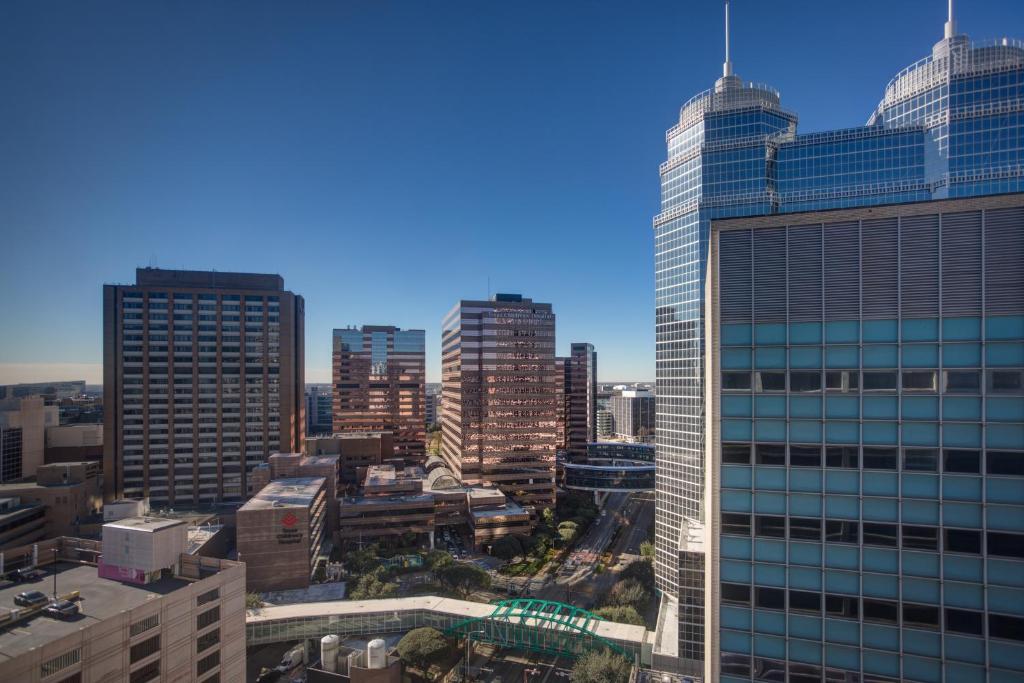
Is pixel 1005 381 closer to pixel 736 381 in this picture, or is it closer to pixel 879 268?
pixel 879 268

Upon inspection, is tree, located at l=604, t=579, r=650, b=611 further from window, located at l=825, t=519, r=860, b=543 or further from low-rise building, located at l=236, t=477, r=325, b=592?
window, located at l=825, t=519, r=860, b=543

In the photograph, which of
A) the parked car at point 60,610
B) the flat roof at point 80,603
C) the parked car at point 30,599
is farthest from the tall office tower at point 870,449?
the parked car at point 30,599

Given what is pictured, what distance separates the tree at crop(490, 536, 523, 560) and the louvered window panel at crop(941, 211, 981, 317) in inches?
2795

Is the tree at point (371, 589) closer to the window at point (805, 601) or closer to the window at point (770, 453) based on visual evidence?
the window at point (805, 601)

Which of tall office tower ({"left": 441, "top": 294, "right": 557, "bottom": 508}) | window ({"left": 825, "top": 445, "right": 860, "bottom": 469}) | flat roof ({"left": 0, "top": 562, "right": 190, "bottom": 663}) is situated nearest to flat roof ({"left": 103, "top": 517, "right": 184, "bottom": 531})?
flat roof ({"left": 0, "top": 562, "right": 190, "bottom": 663})

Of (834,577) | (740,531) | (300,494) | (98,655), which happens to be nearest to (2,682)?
(98,655)

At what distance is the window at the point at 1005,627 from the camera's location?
734 inches

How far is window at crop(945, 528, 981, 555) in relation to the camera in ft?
63.2

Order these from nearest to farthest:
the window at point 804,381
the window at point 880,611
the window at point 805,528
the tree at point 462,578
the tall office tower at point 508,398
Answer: the window at point 880,611, the window at point 805,528, the window at point 804,381, the tree at point 462,578, the tall office tower at point 508,398

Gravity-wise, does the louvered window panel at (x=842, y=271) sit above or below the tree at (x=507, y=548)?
above

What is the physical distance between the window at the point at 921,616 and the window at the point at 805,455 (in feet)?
21.0

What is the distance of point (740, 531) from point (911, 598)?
6.66 metres

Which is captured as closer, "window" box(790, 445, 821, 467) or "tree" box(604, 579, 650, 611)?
"window" box(790, 445, 821, 467)

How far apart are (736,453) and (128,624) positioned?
1428 inches
